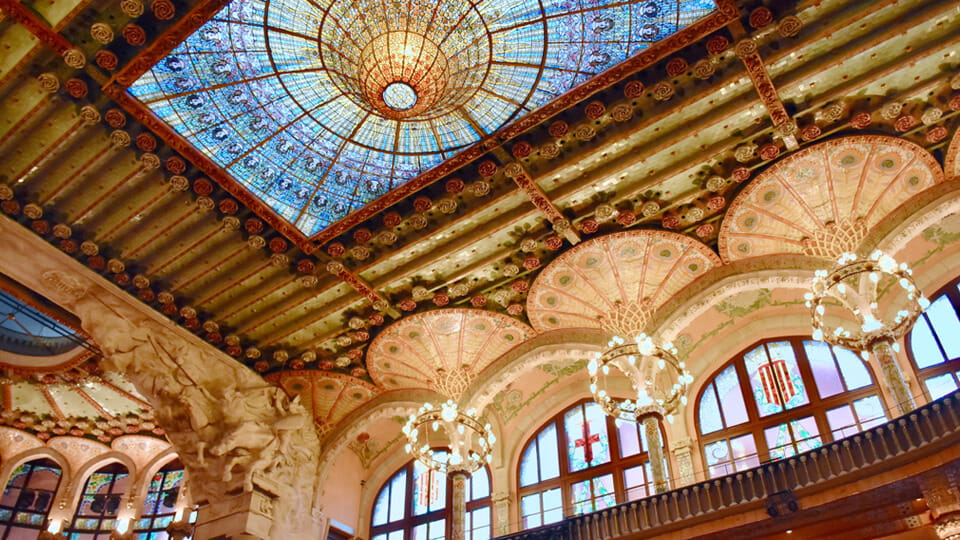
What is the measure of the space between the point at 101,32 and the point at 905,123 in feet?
30.0

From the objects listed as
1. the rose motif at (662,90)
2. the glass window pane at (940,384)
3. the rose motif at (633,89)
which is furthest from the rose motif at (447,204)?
the glass window pane at (940,384)

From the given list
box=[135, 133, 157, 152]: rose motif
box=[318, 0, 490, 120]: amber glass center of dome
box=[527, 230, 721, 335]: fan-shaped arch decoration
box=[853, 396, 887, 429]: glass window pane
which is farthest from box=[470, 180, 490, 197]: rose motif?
box=[853, 396, 887, 429]: glass window pane

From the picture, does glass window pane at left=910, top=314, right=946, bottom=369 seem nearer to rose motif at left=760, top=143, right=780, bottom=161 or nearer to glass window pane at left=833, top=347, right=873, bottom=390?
glass window pane at left=833, top=347, right=873, bottom=390

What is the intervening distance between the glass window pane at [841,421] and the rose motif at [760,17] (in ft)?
18.5

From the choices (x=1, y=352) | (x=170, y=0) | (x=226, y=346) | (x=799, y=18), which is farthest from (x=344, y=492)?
(x=799, y=18)

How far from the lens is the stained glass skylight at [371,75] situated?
8086mm

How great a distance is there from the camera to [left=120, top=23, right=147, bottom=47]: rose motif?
7.91 m

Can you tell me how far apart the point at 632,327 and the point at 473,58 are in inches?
183

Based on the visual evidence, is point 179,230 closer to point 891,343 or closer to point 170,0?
point 170,0

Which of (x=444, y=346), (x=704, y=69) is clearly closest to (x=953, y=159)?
(x=704, y=69)

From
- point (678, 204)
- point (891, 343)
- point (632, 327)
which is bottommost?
point (891, 343)

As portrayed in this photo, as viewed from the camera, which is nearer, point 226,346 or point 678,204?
point 678,204

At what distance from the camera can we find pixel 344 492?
44.6 ft

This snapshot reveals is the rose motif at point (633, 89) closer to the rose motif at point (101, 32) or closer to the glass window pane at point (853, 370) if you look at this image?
the glass window pane at point (853, 370)
